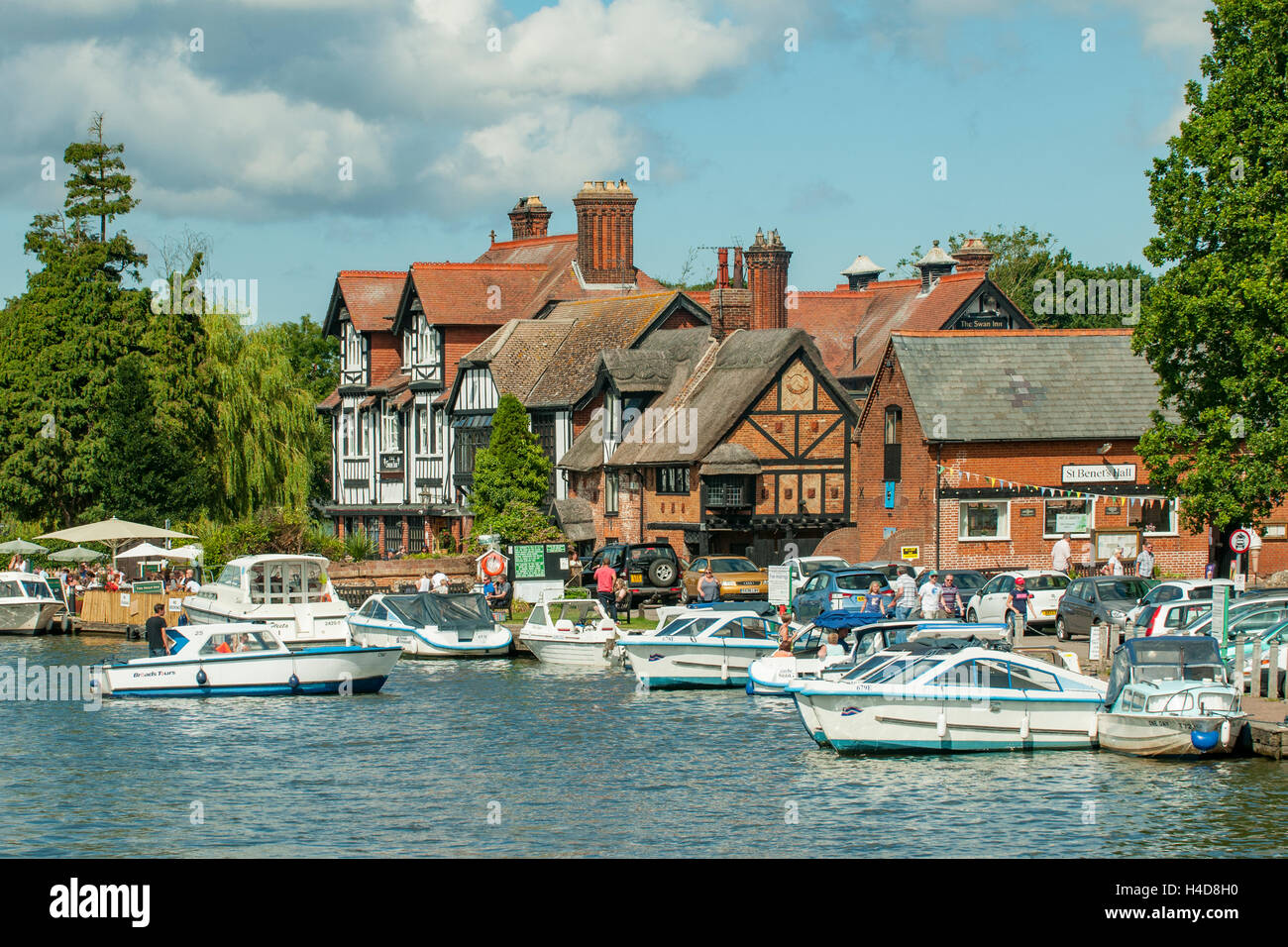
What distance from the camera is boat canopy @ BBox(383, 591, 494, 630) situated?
4241cm

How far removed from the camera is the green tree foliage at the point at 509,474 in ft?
205

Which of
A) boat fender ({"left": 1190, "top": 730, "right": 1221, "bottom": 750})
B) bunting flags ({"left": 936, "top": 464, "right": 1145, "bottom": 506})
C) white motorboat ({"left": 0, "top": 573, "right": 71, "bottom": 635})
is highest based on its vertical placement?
bunting flags ({"left": 936, "top": 464, "right": 1145, "bottom": 506})

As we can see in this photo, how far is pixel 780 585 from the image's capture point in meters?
44.3

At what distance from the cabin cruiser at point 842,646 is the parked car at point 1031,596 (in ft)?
11.7

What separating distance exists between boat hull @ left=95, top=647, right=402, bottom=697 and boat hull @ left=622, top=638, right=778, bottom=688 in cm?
566

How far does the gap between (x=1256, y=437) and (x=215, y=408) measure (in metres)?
42.1

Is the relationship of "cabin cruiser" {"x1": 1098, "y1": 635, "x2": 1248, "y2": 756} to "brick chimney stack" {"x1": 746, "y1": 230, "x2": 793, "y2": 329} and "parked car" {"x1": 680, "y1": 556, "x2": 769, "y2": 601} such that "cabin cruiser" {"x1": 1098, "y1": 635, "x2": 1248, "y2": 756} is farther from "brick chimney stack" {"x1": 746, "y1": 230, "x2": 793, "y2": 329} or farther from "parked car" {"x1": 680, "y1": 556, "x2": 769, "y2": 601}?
"brick chimney stack" {"x1": 746, "y1": 230, "x2": 793, "y2": 329}

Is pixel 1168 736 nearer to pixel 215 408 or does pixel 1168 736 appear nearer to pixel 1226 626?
pixel 1226 626

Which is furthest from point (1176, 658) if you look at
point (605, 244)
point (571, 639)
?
point (605, 244)

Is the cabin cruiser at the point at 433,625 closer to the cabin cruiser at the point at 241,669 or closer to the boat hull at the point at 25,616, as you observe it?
the cabin cruiser at the point at 241,669

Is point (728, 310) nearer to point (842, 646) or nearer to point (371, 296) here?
point (371, 296)

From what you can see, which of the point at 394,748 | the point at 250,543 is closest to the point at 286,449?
the point at 250,543

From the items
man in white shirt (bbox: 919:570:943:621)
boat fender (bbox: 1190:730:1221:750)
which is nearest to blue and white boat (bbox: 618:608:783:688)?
man in white shirt (bbox: 919:570:943:621)

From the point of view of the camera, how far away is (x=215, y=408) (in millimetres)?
64875
